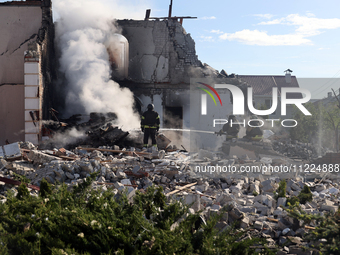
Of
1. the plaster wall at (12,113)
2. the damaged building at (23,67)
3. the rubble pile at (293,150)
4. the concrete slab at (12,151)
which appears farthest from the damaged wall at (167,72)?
the concrete slab at (12,151)

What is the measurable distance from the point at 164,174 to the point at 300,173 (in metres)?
4.28

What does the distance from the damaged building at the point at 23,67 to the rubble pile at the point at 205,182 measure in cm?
253

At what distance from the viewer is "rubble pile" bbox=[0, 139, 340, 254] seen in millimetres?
5355

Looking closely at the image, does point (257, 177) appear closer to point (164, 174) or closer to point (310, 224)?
point (164, 174)

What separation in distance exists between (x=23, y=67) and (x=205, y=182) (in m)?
11.2

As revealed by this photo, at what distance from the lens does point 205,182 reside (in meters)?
8.38

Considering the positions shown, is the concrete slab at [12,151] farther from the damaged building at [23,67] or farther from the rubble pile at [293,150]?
the rubble pile at [293,150]

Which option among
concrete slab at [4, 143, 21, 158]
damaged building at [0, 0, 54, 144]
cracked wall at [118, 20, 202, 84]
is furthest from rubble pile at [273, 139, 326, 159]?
concrete slab at [4, 143, 21, 158]

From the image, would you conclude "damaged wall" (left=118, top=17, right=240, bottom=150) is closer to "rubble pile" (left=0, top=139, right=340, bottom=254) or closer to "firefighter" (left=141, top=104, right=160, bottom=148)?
→ "firefighter" (left=141, top=104, right=160, bottom=148)

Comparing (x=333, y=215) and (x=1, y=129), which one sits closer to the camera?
(x=333, y=215)

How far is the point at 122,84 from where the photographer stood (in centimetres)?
1784

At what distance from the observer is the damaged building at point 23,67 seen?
13.3m

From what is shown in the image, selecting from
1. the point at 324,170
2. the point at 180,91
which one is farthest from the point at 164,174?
the point at 180,91

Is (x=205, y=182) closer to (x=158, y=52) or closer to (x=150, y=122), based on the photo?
(x=150, y=122)
